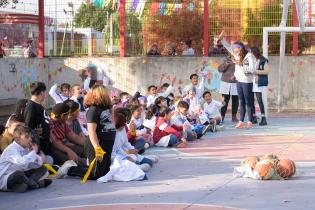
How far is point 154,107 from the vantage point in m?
13.3

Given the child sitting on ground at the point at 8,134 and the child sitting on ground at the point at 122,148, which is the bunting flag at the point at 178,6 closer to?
the child sitting on ground at the point at 122,148

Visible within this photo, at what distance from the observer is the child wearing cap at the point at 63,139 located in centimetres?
1020

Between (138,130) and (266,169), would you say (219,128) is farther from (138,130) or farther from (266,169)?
(266,169)

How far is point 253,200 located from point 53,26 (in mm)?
14581

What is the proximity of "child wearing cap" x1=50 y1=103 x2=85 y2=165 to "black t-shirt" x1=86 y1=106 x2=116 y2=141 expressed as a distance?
1.12 metres

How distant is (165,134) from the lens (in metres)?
12.5

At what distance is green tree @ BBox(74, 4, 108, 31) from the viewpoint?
21.3 meters

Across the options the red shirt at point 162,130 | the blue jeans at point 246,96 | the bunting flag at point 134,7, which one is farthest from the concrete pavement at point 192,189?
the bunting flag at point 134,7

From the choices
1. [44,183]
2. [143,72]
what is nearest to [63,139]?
[44,183]

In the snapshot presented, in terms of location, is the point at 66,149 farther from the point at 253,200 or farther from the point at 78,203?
the point at 253,200

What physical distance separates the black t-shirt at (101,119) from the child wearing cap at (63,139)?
3.66ft

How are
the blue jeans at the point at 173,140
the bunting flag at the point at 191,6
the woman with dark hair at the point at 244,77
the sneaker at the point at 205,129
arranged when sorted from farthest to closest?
the bunting flag at the point at 191,6
the woman with dark hair at the point at 244,77
the sneaker at the point at 205,129
the blue jeans at the point at 173,140

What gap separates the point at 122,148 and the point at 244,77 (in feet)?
20.7

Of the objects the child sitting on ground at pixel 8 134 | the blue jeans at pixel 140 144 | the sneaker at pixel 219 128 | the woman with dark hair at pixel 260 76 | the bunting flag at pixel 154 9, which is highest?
the bunting flag at pixel 154 9
